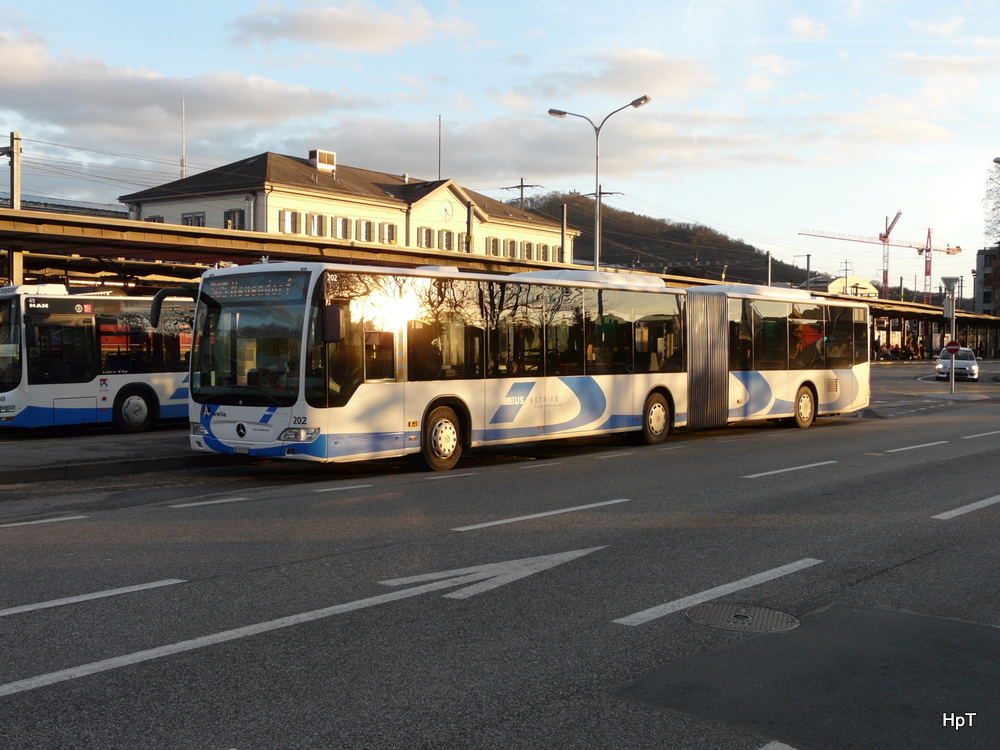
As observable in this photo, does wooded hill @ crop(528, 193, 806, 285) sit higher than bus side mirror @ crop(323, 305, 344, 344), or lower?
higher

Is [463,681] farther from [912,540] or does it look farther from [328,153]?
[328,153]

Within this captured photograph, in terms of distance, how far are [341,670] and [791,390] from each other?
18879 millimetres

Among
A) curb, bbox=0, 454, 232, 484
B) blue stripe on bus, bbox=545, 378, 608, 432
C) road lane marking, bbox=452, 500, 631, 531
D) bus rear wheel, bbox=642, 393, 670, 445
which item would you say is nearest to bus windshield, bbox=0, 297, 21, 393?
curb, bbox=0, 454, 232, 484

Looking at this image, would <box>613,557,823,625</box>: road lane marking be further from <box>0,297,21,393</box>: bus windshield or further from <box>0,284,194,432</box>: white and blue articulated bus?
<box>0,297,21,393</box>: bus windshield

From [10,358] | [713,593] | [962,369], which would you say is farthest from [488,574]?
[962,369]

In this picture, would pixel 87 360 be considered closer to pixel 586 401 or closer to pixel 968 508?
pixel 586 401

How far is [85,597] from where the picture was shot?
6793 millimetres

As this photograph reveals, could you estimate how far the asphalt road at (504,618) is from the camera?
455 cm

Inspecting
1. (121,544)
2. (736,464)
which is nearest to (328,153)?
(736,464)

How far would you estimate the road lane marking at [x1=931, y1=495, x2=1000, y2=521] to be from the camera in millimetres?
10336

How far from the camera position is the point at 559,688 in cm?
500

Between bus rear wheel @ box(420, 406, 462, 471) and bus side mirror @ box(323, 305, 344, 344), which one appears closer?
bus side mirror @ box(323, 305, 344, 344)

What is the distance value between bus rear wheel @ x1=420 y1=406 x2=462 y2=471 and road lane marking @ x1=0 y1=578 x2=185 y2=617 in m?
7.58

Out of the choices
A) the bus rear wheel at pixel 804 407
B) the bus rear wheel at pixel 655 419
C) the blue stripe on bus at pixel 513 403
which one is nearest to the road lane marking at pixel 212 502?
the blue stripe on bus at pixel 513 403
